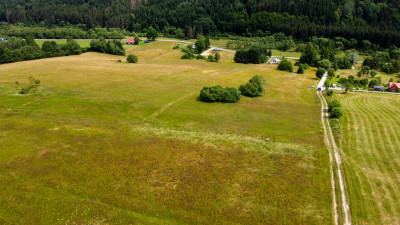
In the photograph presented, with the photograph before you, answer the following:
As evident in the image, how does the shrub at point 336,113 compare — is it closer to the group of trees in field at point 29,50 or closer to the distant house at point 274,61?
the distant house at point 274,61

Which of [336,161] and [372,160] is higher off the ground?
[372,160]

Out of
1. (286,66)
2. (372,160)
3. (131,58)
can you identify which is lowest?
(372,160)

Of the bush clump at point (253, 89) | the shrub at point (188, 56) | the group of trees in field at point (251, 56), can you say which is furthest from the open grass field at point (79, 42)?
the bush clump at point (253, 89)

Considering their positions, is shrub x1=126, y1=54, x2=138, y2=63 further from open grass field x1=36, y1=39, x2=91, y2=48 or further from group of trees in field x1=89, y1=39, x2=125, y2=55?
open grass field x1=36, y1=39, x2=91, y2=48

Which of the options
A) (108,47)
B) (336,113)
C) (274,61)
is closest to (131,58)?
(108,47)

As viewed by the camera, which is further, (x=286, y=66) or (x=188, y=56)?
(x=188, y=56)

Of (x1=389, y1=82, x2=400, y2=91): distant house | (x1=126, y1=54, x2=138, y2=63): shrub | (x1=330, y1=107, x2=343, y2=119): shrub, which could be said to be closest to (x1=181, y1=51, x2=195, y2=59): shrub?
(x1=126, y1=54, x2=138, y2=63): shrub

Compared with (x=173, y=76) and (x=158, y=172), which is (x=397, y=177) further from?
(x=173, y=76)

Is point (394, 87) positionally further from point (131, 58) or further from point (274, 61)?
point (131, 58)
